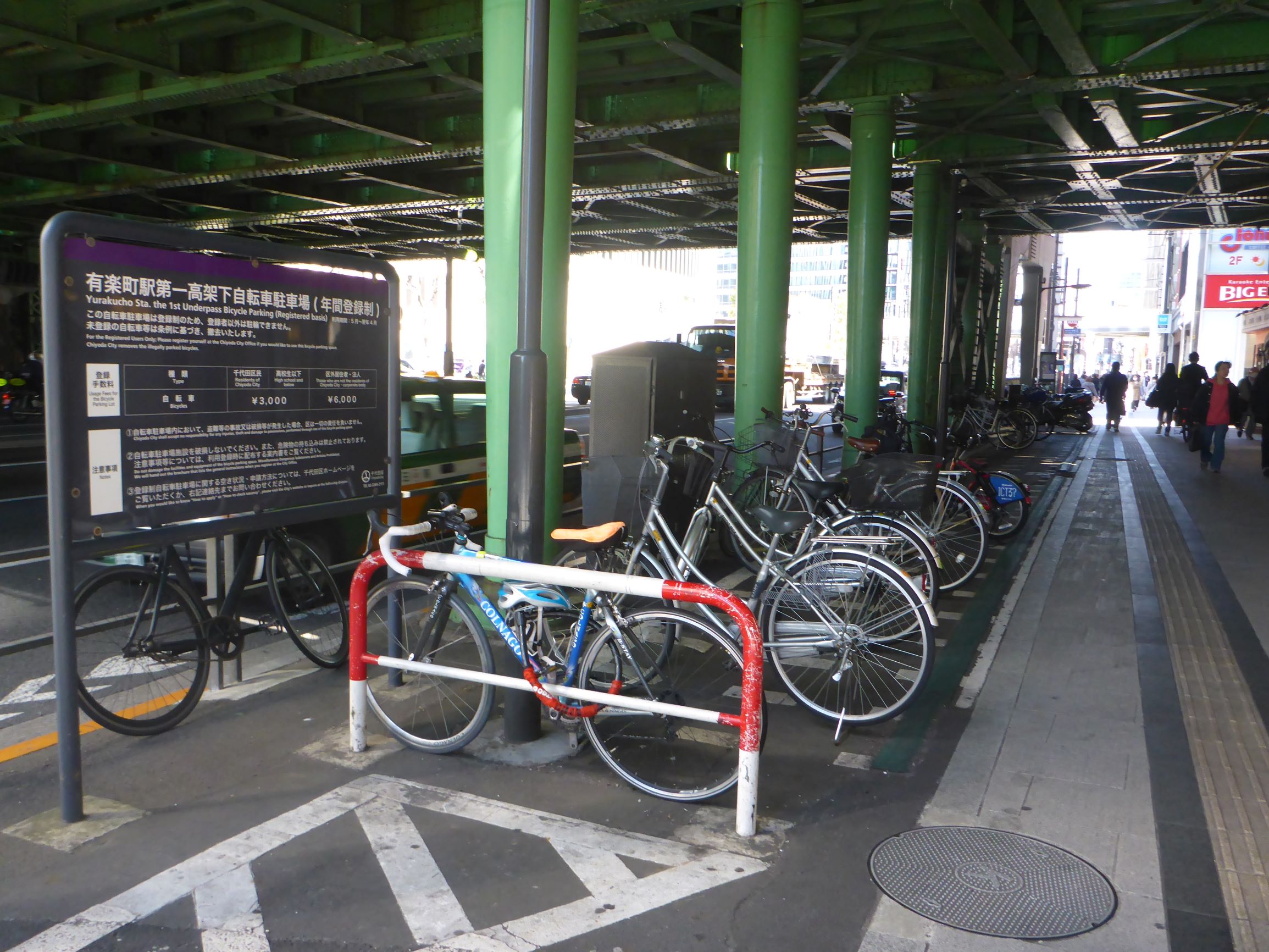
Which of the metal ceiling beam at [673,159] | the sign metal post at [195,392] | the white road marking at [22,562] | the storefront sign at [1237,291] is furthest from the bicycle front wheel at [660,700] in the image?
the storefront sign at [1237,291]

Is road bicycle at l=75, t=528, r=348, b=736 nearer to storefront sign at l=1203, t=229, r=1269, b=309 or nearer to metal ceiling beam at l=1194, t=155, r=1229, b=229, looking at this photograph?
metal ceiling beam at l=1194, t=155, r=1229, b=229

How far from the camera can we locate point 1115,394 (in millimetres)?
27500

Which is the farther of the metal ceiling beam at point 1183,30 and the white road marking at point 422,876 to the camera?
the metal ceiling beam at point 1183,30

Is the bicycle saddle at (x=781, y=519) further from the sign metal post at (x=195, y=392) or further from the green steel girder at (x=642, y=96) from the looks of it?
the green steel girder at (x=642, y=96)

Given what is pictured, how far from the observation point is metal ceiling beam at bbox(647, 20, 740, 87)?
1122 centimetres

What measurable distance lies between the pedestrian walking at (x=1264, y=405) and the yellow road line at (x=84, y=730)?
16319mm

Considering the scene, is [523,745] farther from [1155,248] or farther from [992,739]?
[1155,248]

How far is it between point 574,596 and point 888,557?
2720 millimetres

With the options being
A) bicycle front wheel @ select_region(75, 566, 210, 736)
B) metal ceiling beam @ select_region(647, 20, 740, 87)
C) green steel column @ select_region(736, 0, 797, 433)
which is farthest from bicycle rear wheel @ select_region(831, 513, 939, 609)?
metal ceiling beam @ select_region(647, 20, 740, 87)

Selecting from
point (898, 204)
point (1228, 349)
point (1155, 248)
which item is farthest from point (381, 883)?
point (1155, 248)

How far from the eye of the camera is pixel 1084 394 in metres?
27.7

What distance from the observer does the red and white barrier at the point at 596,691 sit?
12.3 feet

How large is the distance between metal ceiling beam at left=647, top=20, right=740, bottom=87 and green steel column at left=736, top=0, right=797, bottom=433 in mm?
1164

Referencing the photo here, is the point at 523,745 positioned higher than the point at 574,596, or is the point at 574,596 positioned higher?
the point at 574,596
